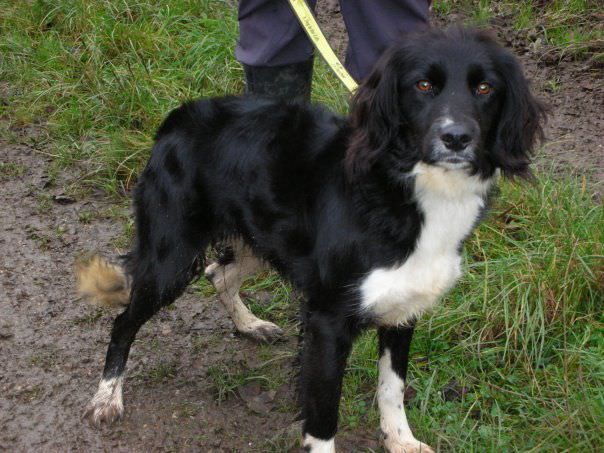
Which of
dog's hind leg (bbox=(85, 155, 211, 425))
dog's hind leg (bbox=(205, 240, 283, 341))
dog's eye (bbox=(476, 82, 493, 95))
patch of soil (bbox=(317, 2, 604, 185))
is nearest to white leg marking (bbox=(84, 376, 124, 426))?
dog's hind leg (bbox=(85, 155, 211, 425))

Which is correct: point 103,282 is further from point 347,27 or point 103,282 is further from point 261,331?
point 347,27

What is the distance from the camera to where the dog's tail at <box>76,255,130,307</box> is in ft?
10.6

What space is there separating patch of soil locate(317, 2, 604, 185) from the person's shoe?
1.19 metres

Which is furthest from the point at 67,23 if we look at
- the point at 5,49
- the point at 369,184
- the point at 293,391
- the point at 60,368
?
the point at 369,184

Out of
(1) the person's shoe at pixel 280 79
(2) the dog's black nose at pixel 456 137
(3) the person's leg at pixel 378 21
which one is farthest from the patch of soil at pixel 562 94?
(2) the dog's black nose at pixel 456 137

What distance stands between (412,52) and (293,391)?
147 cm

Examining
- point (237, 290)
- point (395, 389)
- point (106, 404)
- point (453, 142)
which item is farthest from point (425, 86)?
point (106, 404)

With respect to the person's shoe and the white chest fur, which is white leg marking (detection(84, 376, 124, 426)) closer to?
the white chest fur

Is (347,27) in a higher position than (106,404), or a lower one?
higher

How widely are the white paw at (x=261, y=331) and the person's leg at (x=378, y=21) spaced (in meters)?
1.18

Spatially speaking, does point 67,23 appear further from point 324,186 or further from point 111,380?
point 324,186

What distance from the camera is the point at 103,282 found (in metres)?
3.25

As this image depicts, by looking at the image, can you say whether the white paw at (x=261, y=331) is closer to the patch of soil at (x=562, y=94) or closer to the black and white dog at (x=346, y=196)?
the black and white dog at (x=346, y=196)

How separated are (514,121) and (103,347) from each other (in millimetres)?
1991
